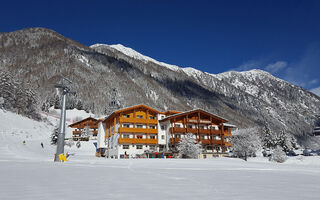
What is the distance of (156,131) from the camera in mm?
56031

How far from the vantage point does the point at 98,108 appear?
14412cm

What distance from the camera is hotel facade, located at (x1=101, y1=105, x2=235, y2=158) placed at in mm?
51875

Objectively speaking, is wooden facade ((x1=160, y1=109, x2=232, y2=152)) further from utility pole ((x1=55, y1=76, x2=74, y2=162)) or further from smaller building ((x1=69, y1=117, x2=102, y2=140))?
smaller building ((x1=69, y1=117, x2=102, y2=140))

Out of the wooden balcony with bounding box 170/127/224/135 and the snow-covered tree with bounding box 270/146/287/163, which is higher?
the wooden balcony with bounding box 170/127/224/135

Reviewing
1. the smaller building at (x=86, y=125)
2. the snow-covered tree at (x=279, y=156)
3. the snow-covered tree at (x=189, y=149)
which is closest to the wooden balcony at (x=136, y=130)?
the snow-covered tree at (x=189, y=149)

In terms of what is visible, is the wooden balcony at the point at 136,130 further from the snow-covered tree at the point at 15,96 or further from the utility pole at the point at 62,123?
the snow-covered tree at the point at 15,96

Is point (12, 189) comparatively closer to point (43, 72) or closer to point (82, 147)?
point (82, 147)

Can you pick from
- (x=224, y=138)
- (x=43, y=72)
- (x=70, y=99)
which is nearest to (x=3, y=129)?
(x=224, y=138)

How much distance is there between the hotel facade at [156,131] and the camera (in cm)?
5188

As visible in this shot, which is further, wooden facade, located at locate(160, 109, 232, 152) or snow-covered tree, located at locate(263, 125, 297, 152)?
snow-covered tree, located at locate(263, 125, 297, 152)

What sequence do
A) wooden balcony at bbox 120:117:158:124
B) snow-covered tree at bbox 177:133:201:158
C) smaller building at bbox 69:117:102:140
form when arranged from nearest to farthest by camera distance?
snow-covered tree at bbox 177:133:201:158
wooden balcony at bbox 120:117:158:124
smaller building at bbox 69:117:102:140

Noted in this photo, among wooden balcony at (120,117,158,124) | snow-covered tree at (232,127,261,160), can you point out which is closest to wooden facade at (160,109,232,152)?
wooden balcony at (120,117,158,124)

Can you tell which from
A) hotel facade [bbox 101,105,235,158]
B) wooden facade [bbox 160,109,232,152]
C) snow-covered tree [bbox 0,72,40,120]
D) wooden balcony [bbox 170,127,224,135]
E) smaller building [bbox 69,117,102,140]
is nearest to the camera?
hotel facade [bbox 101,105,235,158]

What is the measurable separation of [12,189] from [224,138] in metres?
61.7
